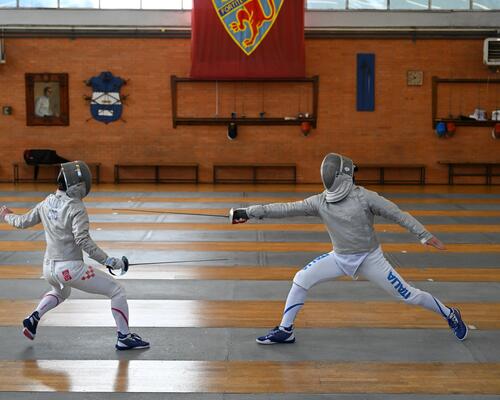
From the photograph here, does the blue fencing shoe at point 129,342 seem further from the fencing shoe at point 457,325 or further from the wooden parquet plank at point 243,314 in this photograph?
the fencing shoe at point 457,325

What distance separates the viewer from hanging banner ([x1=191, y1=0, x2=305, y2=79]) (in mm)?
16219

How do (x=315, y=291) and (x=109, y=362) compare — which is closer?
(x=109, y=362)

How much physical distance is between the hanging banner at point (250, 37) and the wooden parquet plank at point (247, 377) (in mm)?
11963

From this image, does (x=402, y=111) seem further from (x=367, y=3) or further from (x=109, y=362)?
(x=109, y=362)

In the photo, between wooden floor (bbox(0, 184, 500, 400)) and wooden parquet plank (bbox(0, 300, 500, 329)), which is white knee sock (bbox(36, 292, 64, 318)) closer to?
wooden floor (bbox(0, 184, 500, 400))

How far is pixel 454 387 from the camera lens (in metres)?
4.68

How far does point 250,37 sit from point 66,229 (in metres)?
11.7

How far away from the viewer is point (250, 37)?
16.3 metres

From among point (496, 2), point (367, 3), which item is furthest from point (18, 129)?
point (496, 2)

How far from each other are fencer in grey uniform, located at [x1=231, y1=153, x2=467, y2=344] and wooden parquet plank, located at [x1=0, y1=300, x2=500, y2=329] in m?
0.66

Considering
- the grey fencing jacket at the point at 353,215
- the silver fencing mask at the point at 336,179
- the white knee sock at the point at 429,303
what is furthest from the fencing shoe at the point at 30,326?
the white knee sock at the point at 429,303

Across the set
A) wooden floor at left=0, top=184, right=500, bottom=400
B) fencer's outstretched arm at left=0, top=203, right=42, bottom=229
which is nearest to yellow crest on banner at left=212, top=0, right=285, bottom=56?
wooden floor at left=0, top=184, right=500, bottom=400

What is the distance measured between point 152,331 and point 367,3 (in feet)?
41.2

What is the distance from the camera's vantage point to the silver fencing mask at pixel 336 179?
17.5 feet
